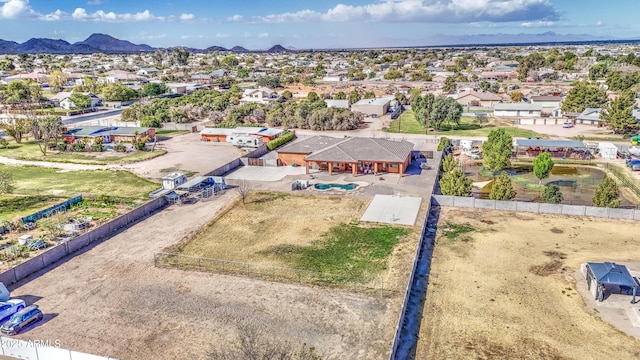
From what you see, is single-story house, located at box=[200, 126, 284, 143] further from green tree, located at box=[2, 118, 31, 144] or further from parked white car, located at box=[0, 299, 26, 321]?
A: parked white car, located at box=[0, 299, 26, 321]

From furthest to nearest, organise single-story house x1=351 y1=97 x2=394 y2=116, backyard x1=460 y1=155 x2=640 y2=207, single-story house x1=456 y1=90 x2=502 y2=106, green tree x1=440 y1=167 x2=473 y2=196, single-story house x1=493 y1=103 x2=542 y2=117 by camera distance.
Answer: single-story house x1=456 y1=90 x2=502 y2=106
single-story house x1=351 y1=97 x2=394 y2=116
single-story house x1=493 y1=103 x2=542 y2=117
backyard x1=460 y1=155 x2=640 y2=207
green tree x1=440 y1=167 x2=473 y2=196

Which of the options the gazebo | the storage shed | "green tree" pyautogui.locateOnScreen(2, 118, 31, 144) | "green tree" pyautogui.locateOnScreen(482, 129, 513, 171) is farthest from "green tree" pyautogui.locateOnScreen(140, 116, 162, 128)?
the gazebo

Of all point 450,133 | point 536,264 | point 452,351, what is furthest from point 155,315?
point 450,133

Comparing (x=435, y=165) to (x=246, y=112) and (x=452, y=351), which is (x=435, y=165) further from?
(x=246, y=112)

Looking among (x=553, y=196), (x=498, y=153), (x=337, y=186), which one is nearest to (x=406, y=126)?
(x=498, y=153)

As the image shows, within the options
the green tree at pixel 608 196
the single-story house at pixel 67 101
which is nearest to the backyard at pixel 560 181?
the green tree at pixel 608 196
